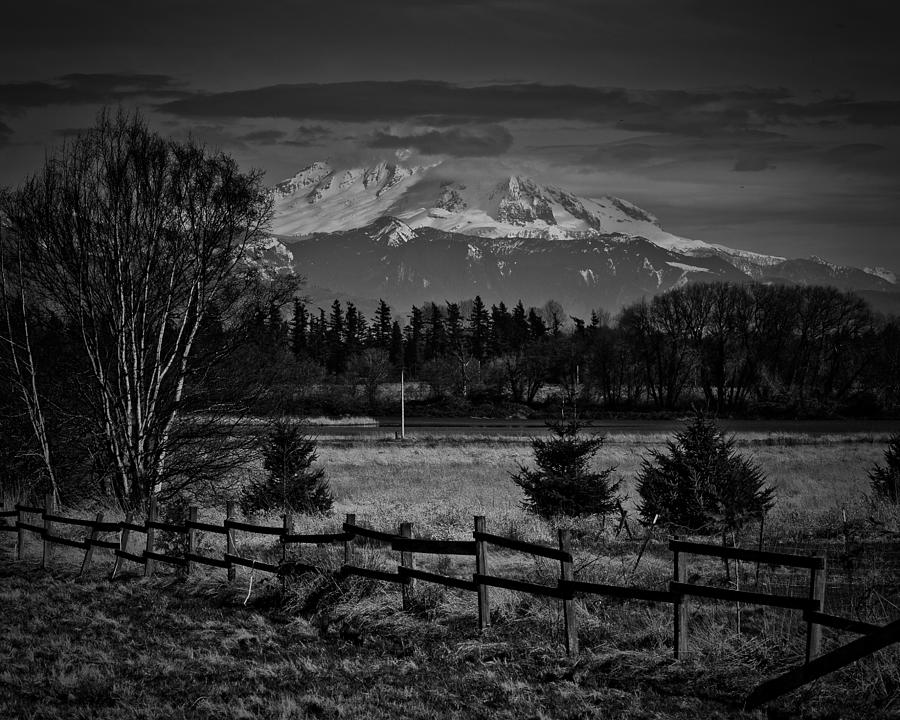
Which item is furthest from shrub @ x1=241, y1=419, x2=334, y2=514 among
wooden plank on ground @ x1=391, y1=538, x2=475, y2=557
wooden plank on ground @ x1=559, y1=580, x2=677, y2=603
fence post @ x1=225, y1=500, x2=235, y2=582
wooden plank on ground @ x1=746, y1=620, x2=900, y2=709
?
wooden plank on ground @ x1=746, y1=620, x2=900, y2=709

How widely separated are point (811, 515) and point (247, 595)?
53.8 ft

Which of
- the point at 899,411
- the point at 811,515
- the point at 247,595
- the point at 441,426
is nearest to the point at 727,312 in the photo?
the point at 899,411

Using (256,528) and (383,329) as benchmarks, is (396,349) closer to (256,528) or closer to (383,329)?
(383,329)

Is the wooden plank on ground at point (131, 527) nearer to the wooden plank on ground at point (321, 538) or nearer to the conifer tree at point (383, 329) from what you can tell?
the wooden plank on ground at point (321, 538)

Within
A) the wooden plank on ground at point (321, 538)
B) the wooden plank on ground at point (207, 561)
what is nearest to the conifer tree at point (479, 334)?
the wooden plank on ground at point (207, 561)

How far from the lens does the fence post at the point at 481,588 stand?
989 cm

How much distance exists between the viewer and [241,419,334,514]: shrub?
23.3 metres

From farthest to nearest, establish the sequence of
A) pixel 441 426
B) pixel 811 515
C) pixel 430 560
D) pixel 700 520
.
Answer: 1. pixel 441 426
2. pixel 811 515
3. pixel 700 520
4. pixel 430 560

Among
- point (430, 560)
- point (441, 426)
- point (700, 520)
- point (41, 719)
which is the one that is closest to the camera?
point (41, 719)

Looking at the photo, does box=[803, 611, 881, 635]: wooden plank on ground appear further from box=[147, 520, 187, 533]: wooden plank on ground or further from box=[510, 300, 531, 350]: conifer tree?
box=[510, 300, 531, 350]: conifer tree

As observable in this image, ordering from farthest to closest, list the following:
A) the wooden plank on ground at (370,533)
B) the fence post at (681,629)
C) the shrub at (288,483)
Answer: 1. the shrub at (288,483)
2. the wooden plank on ground at (370,533)
3. the fence post at (681,629)

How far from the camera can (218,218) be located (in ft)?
64.4

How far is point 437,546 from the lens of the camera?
10578 millimetres

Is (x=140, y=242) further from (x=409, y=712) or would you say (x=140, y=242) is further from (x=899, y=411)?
(x=899, y=411)
